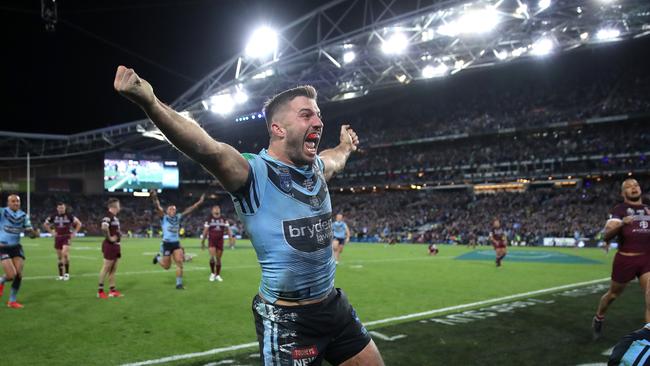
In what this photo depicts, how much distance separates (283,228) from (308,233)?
0.55 feet

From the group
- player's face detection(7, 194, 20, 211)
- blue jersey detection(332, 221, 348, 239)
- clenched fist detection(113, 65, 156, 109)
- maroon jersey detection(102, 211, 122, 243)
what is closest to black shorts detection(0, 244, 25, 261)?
player's face detection(7, 194, 20, 211)

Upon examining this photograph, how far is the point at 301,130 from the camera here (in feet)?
9.48

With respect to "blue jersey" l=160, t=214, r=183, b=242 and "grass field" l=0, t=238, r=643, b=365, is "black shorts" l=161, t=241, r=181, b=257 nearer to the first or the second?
"blue jersey" l=160, t=214, r=183, b=242

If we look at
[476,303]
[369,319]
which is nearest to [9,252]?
[369,319]

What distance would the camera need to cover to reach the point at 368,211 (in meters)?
57.8

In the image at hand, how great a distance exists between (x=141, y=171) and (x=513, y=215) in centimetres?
4060

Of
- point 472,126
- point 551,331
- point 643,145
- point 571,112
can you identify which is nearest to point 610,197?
point 643,145

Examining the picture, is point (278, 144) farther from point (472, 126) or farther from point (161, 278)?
point (472, 126)

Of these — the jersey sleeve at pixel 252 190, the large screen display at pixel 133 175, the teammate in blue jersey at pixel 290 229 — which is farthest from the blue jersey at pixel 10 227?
the large screen display at pixel 133 175

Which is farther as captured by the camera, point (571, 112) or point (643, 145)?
point (571, 112)

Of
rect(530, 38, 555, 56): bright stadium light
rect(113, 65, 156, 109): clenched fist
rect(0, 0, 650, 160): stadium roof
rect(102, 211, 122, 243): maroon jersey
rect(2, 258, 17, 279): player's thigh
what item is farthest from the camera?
rect(530, 38, 555, 56): bright stadium light

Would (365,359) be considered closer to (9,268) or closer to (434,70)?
(9,268)

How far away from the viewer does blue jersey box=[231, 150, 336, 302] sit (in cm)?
269

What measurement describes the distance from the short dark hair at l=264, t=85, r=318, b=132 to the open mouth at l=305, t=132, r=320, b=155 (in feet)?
0.86
